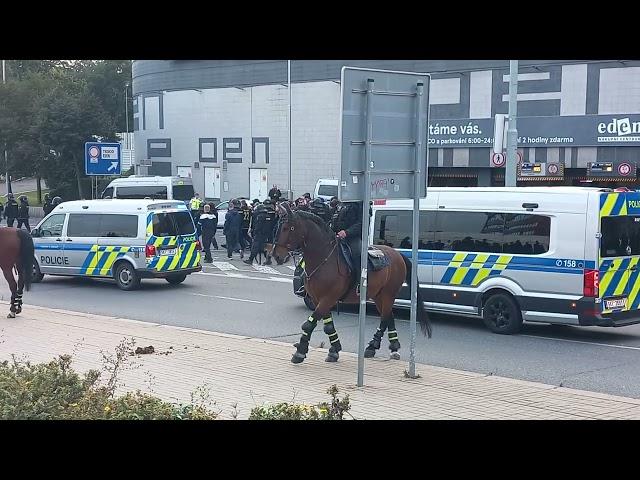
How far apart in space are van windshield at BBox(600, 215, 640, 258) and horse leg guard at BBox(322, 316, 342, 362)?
460cm

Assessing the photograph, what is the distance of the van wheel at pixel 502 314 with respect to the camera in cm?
1427

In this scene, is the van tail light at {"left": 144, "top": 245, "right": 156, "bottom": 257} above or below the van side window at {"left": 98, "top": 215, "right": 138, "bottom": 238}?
below

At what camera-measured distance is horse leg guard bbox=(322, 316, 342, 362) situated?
448 inches

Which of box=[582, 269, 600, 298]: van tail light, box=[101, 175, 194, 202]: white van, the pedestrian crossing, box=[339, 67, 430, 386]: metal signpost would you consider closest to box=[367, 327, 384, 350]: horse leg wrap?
box=[339, 67, 430, 386]: metal signpost

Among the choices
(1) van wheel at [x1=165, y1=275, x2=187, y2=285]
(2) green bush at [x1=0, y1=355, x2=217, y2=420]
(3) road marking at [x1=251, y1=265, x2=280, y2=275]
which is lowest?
(3) road marking at [x1=251, y1=265, x2=280, y2=275]

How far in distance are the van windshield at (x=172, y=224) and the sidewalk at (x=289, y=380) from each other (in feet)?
20.5

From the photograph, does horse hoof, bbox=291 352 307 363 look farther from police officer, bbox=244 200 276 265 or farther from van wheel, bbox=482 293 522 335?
police officer, bbox=244 200 276 265

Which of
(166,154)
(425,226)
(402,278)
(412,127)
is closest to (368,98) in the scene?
(412,127)

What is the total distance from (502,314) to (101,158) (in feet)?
56.1

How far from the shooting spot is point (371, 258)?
38.3 feet

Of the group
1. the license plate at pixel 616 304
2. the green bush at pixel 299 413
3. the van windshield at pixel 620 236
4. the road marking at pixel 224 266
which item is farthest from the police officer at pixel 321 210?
the green bush at pixel 299 413

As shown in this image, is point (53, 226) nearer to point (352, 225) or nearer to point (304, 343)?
point (352, 225)

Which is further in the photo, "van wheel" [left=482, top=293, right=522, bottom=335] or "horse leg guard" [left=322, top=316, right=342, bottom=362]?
"van wheel" [left=482, top=293, right=522, bottom=335]
